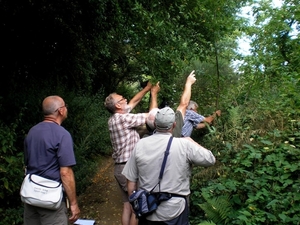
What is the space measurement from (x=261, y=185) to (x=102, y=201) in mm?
3827

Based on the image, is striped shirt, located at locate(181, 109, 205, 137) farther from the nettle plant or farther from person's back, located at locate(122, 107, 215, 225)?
person's back, located at locate(122, 107, 215, 225)

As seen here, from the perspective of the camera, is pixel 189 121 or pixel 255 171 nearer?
pixel 255 171

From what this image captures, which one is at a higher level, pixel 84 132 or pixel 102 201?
pixel 84 132

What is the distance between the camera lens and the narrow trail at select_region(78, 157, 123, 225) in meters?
5.72

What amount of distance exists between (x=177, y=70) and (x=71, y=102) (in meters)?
3.43

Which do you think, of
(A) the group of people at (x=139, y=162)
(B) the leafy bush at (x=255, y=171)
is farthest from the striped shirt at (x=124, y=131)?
(B) the leafy bush at (x=255, y=171)

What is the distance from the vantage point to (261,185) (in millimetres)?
3635

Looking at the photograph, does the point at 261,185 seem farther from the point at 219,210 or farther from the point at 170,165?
the point at 170,165

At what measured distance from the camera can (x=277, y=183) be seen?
11.8ft

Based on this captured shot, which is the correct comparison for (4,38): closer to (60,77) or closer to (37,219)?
(60,77)

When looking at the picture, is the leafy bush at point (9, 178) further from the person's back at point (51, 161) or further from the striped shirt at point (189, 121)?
the striped shirt at point (189, 121)

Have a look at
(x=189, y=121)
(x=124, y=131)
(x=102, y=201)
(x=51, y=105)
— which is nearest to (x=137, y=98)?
(x=124, y=131)

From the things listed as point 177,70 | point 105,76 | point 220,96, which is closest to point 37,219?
point 177,70

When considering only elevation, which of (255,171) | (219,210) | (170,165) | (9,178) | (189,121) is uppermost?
(189,121)
